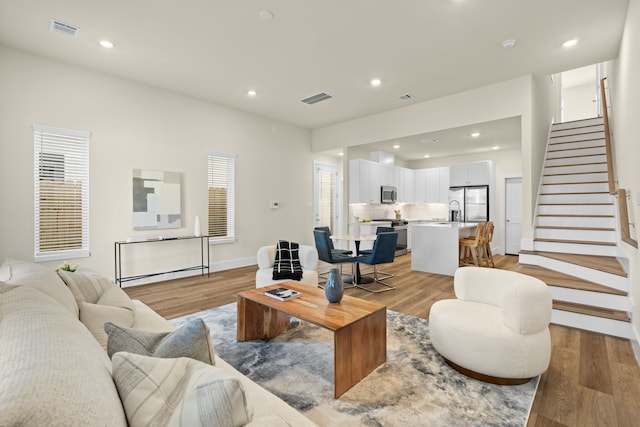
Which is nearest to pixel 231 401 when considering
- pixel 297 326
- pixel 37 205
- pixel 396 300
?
pixel 297 326

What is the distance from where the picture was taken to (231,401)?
73 centimetres

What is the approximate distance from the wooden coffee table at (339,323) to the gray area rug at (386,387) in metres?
0.09

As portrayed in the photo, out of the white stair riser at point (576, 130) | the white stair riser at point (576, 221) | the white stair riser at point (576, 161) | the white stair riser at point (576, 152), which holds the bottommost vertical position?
the white stair riser at point (576, 221)

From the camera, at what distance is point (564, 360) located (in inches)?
97.0

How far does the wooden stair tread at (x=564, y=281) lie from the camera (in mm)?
3139

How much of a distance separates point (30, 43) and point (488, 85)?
21.4ft

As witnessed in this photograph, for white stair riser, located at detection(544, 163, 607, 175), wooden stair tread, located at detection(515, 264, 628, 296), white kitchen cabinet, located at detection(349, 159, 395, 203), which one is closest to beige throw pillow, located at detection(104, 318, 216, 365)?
wooden stair tread, located at detection(515, 264, 628, 296)

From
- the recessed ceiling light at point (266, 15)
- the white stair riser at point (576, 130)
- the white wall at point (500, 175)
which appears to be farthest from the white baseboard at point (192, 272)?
the white stair riser at point (576, 130)

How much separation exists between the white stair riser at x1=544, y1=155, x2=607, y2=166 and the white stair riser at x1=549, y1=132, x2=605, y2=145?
26.1 inches

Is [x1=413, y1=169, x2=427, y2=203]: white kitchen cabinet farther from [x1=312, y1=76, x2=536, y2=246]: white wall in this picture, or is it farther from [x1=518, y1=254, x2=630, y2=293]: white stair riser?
[x1=518, y1=254, x2=630, y2=293]: white stair riser

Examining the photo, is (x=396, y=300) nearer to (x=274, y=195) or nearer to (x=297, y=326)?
(x=297, y=326)

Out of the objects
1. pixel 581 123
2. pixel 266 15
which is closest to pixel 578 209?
pixel 581 123

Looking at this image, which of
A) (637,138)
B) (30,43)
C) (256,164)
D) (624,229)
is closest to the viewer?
(637,138)

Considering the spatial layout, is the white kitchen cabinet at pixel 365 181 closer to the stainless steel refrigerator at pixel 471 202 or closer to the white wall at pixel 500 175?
the stainless steel refrigerator at pixel 471 202
